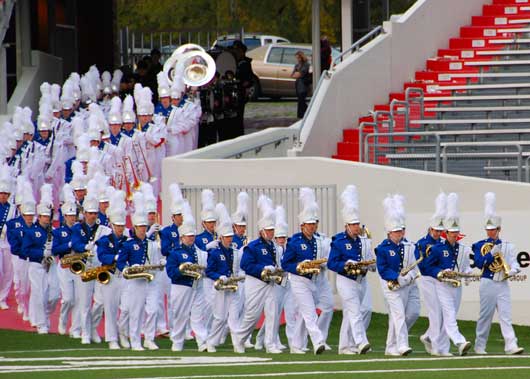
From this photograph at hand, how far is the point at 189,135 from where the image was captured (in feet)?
94.4

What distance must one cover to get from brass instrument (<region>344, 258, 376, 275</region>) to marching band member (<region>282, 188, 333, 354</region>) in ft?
1.27

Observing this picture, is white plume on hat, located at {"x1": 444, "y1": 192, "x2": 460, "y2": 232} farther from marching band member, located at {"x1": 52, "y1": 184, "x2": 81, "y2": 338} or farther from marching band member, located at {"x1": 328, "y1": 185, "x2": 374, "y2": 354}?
marching band member, located at {"x1": 52, "y1": 184, "x2": 81, "y2": 338}

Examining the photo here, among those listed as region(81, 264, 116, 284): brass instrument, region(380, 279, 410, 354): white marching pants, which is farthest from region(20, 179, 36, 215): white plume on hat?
region(380, 279, 410, 354): white marching pants

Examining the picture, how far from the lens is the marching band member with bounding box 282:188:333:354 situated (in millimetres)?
20469

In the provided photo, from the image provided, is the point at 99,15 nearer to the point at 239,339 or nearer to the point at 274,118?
the point at 274,118

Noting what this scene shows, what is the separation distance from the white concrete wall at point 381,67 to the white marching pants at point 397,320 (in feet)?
29.9

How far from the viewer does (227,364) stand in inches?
736

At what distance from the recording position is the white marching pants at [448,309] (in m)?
20.0

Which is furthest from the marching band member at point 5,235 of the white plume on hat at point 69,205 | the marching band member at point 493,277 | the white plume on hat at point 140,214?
the marching band member at point 493,277

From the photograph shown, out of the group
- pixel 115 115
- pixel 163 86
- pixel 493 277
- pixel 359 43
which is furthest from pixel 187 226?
pixel 359 43

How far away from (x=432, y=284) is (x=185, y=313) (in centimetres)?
283

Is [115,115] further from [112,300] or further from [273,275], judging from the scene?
[273,275]

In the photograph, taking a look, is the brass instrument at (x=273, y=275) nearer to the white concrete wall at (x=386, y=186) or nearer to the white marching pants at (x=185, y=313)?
the white marching pants at (x=185, y=313)

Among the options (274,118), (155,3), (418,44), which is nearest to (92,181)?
(418,44)
